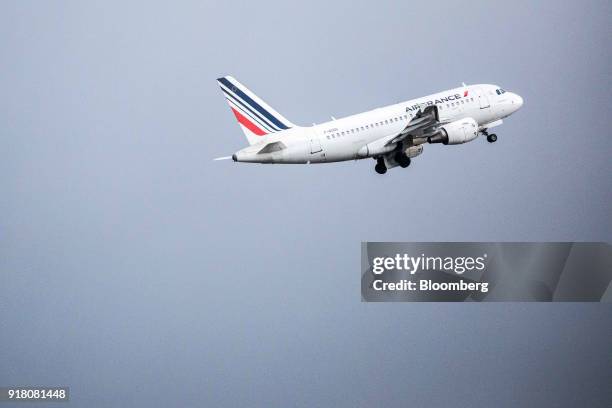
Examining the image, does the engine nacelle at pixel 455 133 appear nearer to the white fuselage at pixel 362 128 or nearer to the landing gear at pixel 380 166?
the white fuselage at pixel 362 128

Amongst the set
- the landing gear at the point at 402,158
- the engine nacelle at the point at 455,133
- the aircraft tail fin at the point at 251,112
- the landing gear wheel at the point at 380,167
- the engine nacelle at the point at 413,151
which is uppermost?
the aircraft tail fin at the point at 251,112

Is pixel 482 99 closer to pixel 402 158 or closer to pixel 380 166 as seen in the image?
pixel 402 158

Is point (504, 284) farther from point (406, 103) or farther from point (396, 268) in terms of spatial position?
point (406, 103)

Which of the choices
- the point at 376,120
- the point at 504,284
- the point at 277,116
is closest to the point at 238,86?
the point at 277,116

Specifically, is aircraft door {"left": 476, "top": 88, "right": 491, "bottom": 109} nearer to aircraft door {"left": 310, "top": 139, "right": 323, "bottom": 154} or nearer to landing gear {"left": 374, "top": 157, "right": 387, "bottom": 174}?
landing gear {"left": 374, "top": 157, "right": 387, "bottom": 174}

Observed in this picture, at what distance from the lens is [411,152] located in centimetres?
6066

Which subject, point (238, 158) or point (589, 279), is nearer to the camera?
point (238, 158)

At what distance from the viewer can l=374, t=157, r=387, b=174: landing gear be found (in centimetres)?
6103

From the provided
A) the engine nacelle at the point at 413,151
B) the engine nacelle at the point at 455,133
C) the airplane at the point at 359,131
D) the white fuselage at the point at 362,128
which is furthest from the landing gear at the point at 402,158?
the engine nacelle at the point at 455,133

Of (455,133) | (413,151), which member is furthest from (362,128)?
(455,133)

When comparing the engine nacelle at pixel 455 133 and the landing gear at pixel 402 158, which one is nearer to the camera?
the landing gear at pixel 402 158

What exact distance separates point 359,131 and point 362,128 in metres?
0.23

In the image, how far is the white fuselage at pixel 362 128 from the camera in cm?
5744

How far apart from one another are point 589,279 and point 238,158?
18618 mm
